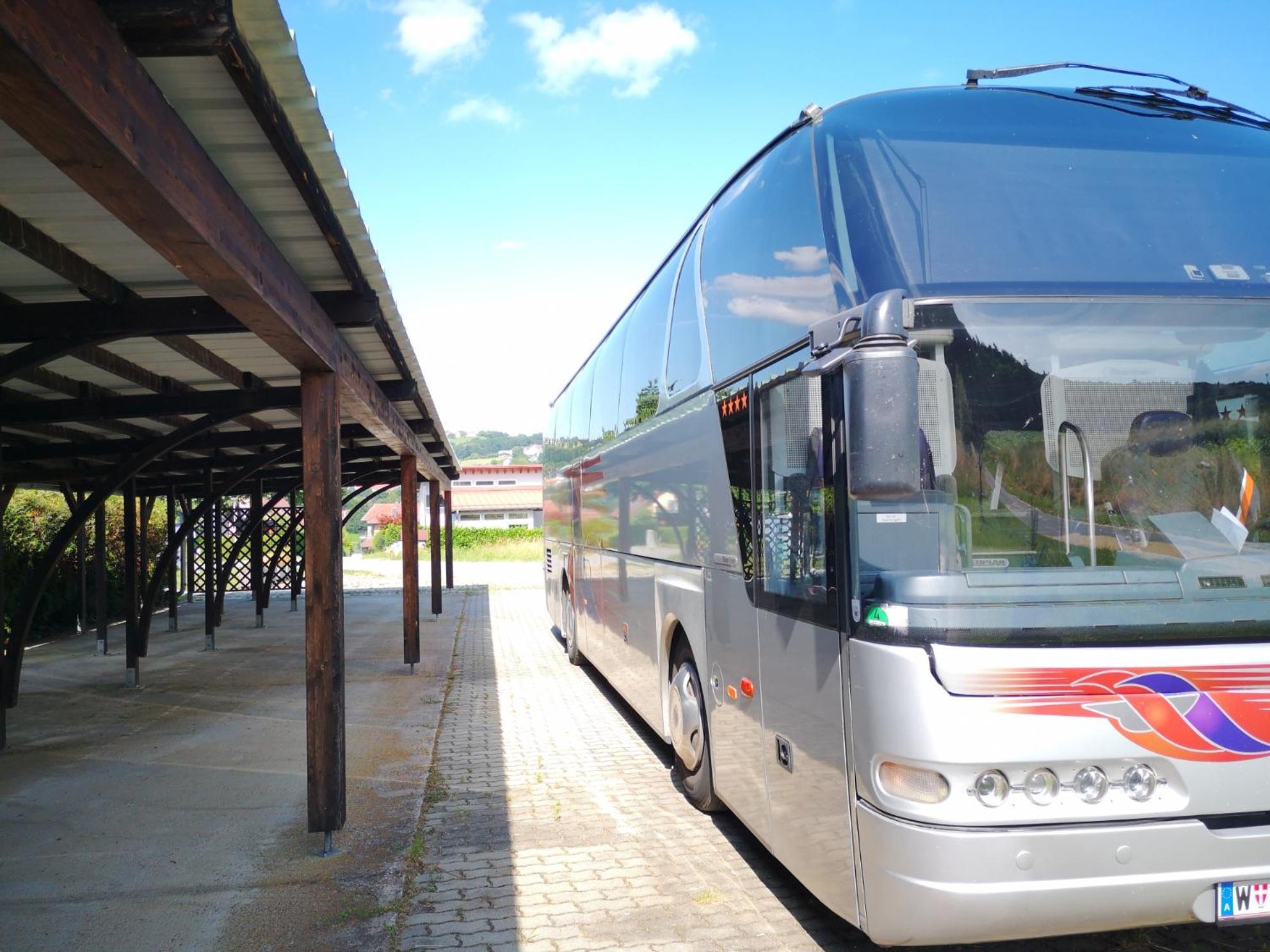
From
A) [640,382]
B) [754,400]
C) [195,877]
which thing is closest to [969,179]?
[754,400]

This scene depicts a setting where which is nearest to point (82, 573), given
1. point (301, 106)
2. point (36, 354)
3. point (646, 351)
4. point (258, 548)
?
point (258, 548)

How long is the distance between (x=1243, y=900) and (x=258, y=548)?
673 inches

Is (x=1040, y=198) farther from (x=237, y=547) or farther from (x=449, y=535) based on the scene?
(x=449, y=535)

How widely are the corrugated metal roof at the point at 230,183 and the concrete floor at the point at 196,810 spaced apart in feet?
9.75

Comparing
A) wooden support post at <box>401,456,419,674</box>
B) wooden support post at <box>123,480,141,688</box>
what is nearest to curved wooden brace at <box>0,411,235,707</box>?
wooden support post at <box>123,480,141,688</box>

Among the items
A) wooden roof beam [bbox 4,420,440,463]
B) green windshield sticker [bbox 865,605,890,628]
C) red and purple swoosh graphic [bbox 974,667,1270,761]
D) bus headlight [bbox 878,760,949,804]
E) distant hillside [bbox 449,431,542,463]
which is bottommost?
bus headlight [bbox 878,760,949,804]

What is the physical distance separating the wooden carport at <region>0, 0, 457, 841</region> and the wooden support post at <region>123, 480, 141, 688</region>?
46 millimetres

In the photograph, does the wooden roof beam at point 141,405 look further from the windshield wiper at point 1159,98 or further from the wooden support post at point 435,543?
the wooden support post at point 435,543

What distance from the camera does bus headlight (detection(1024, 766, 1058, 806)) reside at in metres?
2.89

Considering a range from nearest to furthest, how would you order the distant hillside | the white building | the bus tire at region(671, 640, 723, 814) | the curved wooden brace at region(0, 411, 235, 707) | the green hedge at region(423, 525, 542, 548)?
the bus tire at region(671, 640, 723, 814) < the curved wooden brace at region(0, 411, 235, 707) < the green hedge at region(423, 525, 542, 548) < the white building < the distant hillside

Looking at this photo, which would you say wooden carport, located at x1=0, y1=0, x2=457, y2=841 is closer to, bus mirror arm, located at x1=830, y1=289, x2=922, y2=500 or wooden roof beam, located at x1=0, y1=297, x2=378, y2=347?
wooden roof beam, located at x1=0, y1=297, x2=378, y2=347

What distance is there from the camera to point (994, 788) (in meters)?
2.89

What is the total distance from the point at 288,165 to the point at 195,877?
136 inches

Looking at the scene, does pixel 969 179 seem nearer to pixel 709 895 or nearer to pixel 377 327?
pixel 709 895
